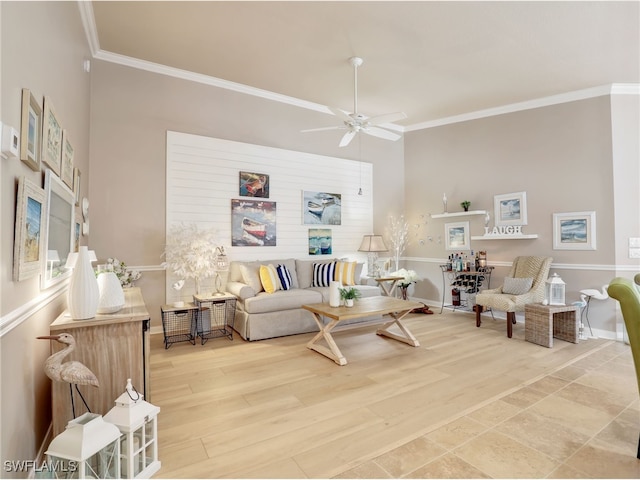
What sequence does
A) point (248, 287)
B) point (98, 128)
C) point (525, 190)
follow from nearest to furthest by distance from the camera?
1. point (98, 128)
2. point (248, 287)
3. point (525, 190)

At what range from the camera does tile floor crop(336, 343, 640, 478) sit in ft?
5.85

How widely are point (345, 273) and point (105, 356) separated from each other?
3.60 metres

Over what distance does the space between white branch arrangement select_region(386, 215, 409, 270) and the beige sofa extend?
196 centimetres

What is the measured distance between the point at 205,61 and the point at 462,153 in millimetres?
4379

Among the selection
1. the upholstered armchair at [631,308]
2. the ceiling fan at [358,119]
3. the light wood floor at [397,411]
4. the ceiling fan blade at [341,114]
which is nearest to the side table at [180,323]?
the light wood floor at [397,411]

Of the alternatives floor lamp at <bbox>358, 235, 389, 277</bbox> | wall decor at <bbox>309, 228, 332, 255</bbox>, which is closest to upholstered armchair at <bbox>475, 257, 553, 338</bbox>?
floor lamp at <bbox>358, 235, 389, 277</bbox>

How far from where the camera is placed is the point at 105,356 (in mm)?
1953

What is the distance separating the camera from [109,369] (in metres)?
1.96

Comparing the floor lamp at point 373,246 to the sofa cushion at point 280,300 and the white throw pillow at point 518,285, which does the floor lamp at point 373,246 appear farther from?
the white throw pillow at point 518,285

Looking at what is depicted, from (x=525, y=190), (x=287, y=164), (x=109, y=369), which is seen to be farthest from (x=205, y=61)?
(x=525, y=190)

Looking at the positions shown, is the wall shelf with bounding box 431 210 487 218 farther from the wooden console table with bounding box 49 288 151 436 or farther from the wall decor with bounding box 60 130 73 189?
the wall decor with bounding box 60 130 73 189

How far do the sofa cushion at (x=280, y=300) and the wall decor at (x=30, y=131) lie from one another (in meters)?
2.64

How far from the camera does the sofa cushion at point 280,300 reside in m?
4.05

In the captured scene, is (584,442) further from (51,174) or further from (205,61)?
(205,61)
